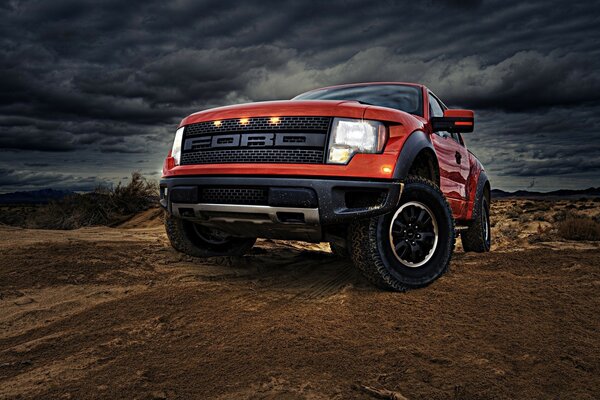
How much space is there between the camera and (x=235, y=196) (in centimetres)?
362

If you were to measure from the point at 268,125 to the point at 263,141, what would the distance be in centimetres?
13

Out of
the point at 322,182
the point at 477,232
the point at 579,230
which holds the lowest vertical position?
the point at 579,230

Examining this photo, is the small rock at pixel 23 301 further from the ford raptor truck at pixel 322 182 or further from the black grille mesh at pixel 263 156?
the black grille mesh at pixel 263 156

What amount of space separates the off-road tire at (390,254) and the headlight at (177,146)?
1.68 meters

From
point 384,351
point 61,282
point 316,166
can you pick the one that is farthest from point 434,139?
point 61,282

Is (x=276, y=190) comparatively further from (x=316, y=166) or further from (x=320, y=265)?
(x=320, y=265)

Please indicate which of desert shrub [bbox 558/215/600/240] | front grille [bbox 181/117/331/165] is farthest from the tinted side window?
desert shrub [bbox 558/215/600/240]

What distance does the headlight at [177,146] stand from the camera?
166 inches

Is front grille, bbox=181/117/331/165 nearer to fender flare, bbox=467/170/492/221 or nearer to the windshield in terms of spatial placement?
the windshield

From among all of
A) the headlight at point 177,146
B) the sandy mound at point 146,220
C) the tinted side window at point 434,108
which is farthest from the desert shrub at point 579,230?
the sandy mound at point 146,220

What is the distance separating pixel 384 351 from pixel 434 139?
2.76m

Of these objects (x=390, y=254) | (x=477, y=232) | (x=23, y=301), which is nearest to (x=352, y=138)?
(x=390, y=254)

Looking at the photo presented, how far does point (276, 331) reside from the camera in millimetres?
2787

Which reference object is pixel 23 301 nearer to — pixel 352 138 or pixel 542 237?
pixel 352 138
